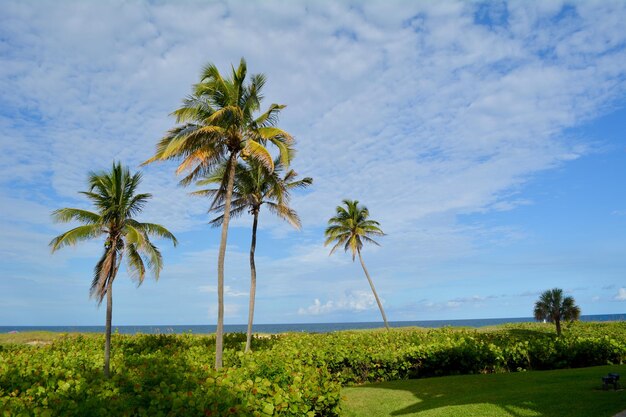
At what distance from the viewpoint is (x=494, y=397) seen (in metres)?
10.6

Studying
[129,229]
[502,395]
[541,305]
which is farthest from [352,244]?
[502,395]

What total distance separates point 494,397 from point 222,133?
11.7 meters

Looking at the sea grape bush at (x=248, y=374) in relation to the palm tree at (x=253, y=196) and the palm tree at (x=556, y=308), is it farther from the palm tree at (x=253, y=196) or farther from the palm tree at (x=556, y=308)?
the palm tree at (x=556, y=308)

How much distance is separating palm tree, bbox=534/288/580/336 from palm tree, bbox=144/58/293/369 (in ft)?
78.2

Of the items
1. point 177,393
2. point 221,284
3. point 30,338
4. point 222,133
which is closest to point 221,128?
point 222,133

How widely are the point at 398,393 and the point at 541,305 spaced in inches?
894

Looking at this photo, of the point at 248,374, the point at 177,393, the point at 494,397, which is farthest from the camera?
the point at 494,397

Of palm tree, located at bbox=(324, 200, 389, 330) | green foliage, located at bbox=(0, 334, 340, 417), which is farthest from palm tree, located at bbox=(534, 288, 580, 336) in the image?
green foliage, located at bbox=(0, 334, 340, 417)

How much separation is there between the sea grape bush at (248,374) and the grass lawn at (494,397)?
1662 mm

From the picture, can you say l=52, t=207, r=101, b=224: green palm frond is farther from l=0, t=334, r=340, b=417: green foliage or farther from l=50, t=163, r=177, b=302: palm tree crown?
l=0, t=334, r=340, b=417: green foliage

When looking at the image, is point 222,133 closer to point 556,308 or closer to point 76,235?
point 76,235

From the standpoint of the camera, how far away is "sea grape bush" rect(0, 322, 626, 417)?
6.01 m

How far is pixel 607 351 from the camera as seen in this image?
56.7 ft

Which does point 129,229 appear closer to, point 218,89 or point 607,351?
point 218,89
